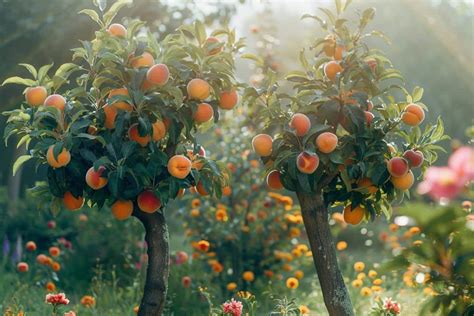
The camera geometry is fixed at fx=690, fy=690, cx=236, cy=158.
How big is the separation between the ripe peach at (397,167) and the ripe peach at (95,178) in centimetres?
140

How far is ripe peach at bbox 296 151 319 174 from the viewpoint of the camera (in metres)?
3.29

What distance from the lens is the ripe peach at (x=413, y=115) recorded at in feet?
11.4

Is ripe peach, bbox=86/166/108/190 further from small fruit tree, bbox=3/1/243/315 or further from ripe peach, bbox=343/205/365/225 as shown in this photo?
ripe peach, bbox=343/205/365/225

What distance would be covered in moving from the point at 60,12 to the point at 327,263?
486cm

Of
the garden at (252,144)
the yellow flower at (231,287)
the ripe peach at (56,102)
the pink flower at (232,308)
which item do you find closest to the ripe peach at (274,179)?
the garden at (252,144)

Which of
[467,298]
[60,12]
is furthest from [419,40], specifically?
[467,298]

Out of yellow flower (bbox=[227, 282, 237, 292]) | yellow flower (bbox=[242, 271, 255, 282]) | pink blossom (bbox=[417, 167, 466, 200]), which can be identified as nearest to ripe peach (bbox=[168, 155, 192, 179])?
pink blossom (bbox=[417, 167, 466, 200])

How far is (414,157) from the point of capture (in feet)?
11.3

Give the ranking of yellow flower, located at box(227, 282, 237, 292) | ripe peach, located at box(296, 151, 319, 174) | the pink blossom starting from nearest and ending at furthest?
the pink blossom, ripe peach, located at box(296, 151, 319, 174), yellow flower, located at box(227, 282, 237, 292)

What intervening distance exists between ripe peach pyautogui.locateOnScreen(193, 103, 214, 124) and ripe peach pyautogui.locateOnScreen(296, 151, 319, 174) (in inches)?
19.6

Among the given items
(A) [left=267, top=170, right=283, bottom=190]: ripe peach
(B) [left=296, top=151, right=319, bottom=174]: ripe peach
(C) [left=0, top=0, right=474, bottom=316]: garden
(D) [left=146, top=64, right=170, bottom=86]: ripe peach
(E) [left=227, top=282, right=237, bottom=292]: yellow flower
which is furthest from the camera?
(E) [left=227, top=282, right=237, bottom=292]: yellow flower

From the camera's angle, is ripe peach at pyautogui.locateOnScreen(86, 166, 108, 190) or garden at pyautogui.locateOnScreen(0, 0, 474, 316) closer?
garden at pyautogui.locateOnScreen(0, 0, 474, 316)

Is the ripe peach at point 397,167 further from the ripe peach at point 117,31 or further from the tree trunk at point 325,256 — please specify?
the ripe peach at point 117,31

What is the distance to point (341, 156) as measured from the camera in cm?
341
